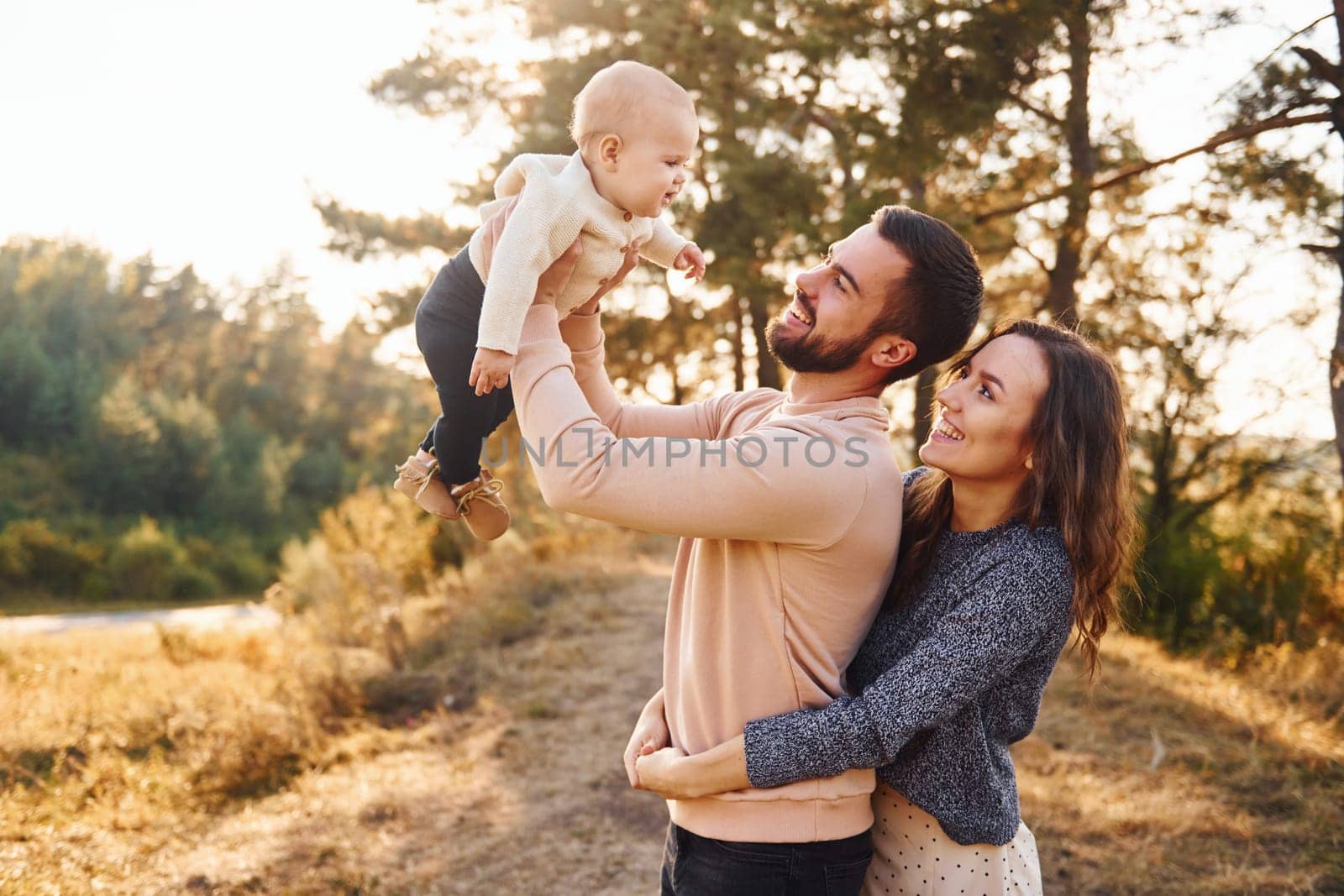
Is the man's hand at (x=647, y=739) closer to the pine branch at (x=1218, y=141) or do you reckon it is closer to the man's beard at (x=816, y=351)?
the man's beard at (x=816, y=351)

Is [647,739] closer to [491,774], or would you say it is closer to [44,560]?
[491,774]

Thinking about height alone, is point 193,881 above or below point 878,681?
below

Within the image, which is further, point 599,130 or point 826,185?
point 826,185

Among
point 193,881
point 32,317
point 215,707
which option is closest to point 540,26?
point 215,707

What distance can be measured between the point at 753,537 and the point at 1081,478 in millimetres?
571

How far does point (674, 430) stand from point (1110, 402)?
82 centimetres

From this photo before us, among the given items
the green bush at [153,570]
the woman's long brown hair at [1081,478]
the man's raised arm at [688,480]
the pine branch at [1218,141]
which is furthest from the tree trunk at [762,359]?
the green bush at [153,570]

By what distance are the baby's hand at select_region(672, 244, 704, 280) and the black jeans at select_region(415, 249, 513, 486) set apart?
460 mm

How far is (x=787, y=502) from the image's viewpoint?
136 centimetres

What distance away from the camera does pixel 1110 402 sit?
1593mm

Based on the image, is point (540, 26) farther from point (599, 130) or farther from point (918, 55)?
point (599, 130)

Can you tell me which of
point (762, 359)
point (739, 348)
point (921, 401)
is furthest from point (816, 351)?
point (739, 348)

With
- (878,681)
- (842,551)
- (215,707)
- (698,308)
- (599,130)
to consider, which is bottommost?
(215,707)

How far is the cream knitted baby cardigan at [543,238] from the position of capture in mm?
1502
